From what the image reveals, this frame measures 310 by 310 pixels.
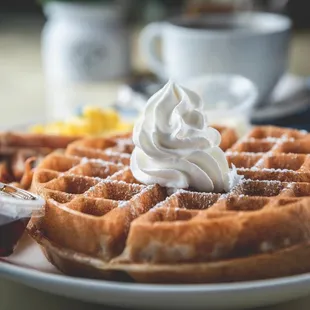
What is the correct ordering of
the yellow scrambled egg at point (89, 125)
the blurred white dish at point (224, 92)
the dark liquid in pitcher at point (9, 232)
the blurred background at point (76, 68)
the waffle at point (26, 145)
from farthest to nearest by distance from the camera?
1. the blurred background at point (76, 68)
2. the blurred white dish at point (224, 92)
3. the yellow scrambled egg at point (89, 125)
4. the waffle at point (26, 145)
5. the dark liquid in pitcher at point (9, 232)

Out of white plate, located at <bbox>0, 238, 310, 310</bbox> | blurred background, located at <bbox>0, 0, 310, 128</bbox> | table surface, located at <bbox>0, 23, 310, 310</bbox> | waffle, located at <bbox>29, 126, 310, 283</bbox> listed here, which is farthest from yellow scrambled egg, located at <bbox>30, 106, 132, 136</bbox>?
white plate, located at <bbox>0, 238, 310, 310</bbox>

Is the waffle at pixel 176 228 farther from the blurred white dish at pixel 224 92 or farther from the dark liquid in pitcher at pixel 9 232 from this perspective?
the blurred white dish at pixel 224 92

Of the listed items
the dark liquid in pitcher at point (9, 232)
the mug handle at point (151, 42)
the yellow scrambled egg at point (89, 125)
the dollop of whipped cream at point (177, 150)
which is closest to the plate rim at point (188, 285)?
the dark liquid in pitcher at point (9, 232)

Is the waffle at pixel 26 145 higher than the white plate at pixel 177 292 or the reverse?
the reverse

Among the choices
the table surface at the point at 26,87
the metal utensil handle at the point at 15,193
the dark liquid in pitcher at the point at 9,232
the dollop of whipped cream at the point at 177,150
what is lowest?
the table surface at the point at 26,87

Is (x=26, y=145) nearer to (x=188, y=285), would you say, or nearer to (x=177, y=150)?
(x=177, y=150)

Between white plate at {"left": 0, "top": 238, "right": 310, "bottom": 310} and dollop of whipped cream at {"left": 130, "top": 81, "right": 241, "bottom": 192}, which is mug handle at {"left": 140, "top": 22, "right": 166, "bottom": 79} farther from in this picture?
white plate at {"left": 0, "top": 238, "right": 310, "bottom": 310}
